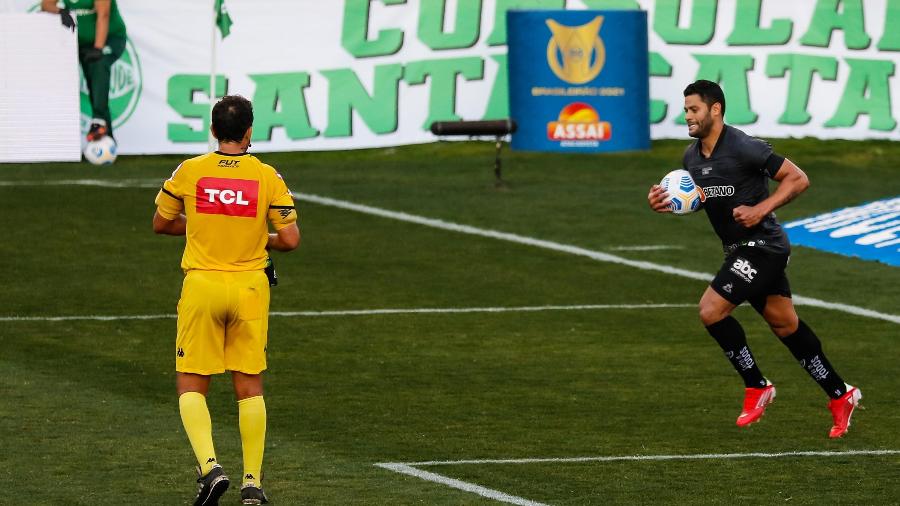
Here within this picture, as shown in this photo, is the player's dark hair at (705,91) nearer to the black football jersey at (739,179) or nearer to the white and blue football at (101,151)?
the black football jersey at (739,179)

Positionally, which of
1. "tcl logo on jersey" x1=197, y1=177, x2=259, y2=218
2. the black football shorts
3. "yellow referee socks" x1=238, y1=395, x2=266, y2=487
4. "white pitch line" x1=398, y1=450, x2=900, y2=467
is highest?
"tcl logo on jersey" x1=197, y1=177, x2=259, y2=218

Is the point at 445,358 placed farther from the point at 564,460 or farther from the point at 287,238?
the point at 287,238

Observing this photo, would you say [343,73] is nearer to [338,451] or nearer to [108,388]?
[108,388]

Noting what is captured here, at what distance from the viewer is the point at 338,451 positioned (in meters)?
11.2

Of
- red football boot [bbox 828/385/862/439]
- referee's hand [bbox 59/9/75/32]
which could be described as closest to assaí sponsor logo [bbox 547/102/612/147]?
referee's hand [bbox 59/9/75/32]

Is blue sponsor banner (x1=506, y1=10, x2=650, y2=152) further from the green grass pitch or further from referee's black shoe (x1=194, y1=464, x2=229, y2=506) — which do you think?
referee's black shoe (x1=194, y1=464, x2=229, y2=506)

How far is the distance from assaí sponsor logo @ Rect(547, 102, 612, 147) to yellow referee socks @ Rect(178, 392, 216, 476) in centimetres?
1741

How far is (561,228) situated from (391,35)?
6.56 metres

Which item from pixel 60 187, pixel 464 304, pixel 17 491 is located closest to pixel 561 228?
pixel 464 304

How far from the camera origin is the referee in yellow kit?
31.0 feet

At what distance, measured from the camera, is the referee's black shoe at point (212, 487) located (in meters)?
9.19

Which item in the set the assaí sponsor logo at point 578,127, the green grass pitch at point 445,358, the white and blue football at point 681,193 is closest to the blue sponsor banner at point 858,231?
the green grass pitch at point 445,358

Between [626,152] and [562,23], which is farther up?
[562,23]

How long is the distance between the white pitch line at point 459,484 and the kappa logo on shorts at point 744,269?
2402 mm
